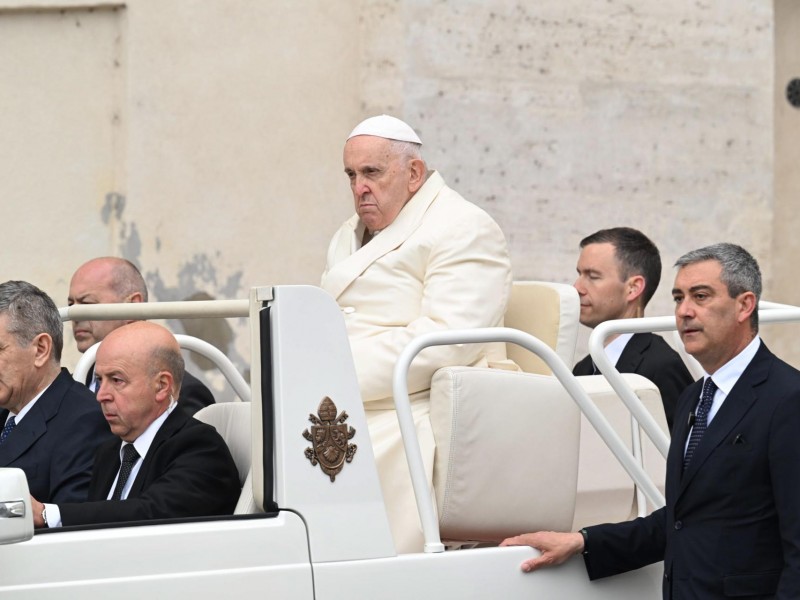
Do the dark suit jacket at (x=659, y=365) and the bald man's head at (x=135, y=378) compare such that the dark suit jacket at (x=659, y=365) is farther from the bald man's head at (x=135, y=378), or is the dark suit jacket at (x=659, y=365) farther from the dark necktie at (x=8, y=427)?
the dark necktie at (x=8, y=427)

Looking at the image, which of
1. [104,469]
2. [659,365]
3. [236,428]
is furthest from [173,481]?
[659,365]

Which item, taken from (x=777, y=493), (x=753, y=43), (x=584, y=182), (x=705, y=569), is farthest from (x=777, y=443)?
(x=753, y=43)

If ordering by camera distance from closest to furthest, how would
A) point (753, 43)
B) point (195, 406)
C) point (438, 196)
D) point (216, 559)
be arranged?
point (216, 559), point (438, 196), point (195, 406), point (753, 43)

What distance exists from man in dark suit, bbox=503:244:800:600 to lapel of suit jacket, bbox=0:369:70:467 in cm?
124

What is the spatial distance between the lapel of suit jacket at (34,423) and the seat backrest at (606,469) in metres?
1.53

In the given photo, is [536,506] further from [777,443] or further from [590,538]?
[777,443]

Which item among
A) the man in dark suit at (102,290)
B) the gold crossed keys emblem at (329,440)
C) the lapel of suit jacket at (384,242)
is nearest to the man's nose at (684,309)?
the gold crossed keys emblem at (329,440)

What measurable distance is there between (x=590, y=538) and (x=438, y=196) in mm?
1191

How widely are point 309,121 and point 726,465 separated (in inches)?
210

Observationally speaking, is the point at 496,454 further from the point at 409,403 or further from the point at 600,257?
the point at 600,257

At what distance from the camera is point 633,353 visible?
16.4 ft

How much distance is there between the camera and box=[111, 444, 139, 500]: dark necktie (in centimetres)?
371

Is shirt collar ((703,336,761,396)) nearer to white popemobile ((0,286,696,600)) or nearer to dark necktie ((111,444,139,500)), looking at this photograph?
white popemobile ((0,286,696,600))

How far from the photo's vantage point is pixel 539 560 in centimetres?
367
